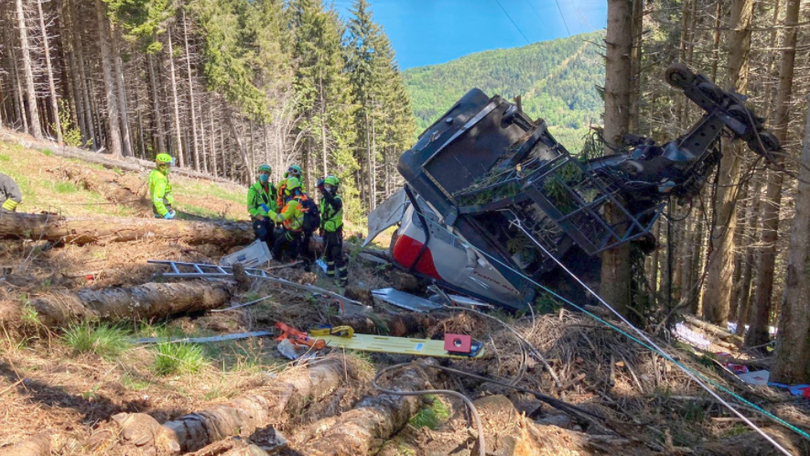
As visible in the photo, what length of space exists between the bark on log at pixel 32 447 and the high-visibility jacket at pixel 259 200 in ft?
22.9

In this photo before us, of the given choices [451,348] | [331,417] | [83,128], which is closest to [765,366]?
[451,348]

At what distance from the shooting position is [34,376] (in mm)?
3461

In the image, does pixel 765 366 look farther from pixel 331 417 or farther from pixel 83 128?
pixel 83 128

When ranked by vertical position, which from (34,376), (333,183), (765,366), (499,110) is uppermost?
(499,110)

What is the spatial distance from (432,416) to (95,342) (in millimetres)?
2690

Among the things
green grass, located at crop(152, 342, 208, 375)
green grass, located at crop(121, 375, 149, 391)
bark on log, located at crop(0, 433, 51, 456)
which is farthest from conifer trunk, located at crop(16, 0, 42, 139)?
bark on log, located at crop(0, 433, 51, 456)

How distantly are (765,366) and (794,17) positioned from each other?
6.06 m

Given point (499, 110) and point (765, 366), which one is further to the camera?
point (499, 110)

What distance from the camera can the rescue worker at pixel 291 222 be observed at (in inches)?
350

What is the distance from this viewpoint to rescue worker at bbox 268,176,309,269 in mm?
8883

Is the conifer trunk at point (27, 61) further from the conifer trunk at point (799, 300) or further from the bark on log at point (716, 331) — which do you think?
the conifer trunk at point (799, 300)

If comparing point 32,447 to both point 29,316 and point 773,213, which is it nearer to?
point 29,316

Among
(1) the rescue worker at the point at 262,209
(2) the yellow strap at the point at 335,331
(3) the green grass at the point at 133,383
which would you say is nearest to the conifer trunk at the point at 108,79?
(1) the rescue worker at the point at 262,209

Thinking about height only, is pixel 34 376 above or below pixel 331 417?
above
